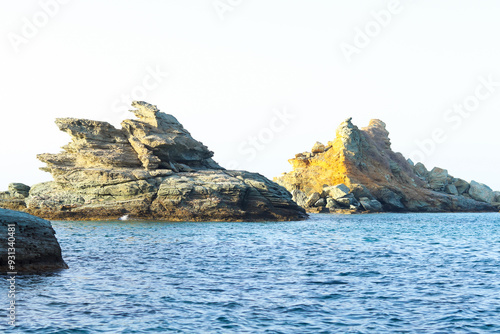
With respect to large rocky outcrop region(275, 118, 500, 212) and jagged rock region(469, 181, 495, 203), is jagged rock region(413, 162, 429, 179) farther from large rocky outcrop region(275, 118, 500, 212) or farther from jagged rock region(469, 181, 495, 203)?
jagged rock region(469, 181, 495, 203)

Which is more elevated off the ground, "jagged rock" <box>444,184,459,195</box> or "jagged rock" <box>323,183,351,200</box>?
"jagged rock" <box>444,184,459,195</box>

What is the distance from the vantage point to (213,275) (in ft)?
69.3

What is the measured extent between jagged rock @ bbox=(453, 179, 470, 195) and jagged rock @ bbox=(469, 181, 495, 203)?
153 centimetres

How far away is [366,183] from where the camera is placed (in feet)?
394

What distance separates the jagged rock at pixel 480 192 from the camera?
464 feet

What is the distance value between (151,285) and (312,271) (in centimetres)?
798

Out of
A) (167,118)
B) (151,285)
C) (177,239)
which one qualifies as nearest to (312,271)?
(151,285)

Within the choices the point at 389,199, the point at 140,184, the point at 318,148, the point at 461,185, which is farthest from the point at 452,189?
the point at 140,184

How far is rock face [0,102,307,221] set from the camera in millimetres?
59969

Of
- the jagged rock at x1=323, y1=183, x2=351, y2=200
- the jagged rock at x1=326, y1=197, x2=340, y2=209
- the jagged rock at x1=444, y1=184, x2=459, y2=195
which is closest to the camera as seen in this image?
the jagged rock at x1=323, y1=183, x2=351, y2=200

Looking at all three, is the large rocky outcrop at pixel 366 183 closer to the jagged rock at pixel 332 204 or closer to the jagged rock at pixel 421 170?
the jagged rock at pixel 332 204

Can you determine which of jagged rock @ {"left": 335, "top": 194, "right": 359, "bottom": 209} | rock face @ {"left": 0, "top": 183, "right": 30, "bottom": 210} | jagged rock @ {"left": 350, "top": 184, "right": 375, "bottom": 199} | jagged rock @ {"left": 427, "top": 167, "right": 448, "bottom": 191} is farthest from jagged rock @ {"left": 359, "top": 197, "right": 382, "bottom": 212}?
rock face @ {"left": 0, "top": 183, "right": 30, "bottom": 210}

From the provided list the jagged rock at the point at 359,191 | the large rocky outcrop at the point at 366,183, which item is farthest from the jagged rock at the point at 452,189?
the jagged rock at the point at 359,191

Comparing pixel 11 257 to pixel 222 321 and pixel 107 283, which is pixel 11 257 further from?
pixel 222 321
